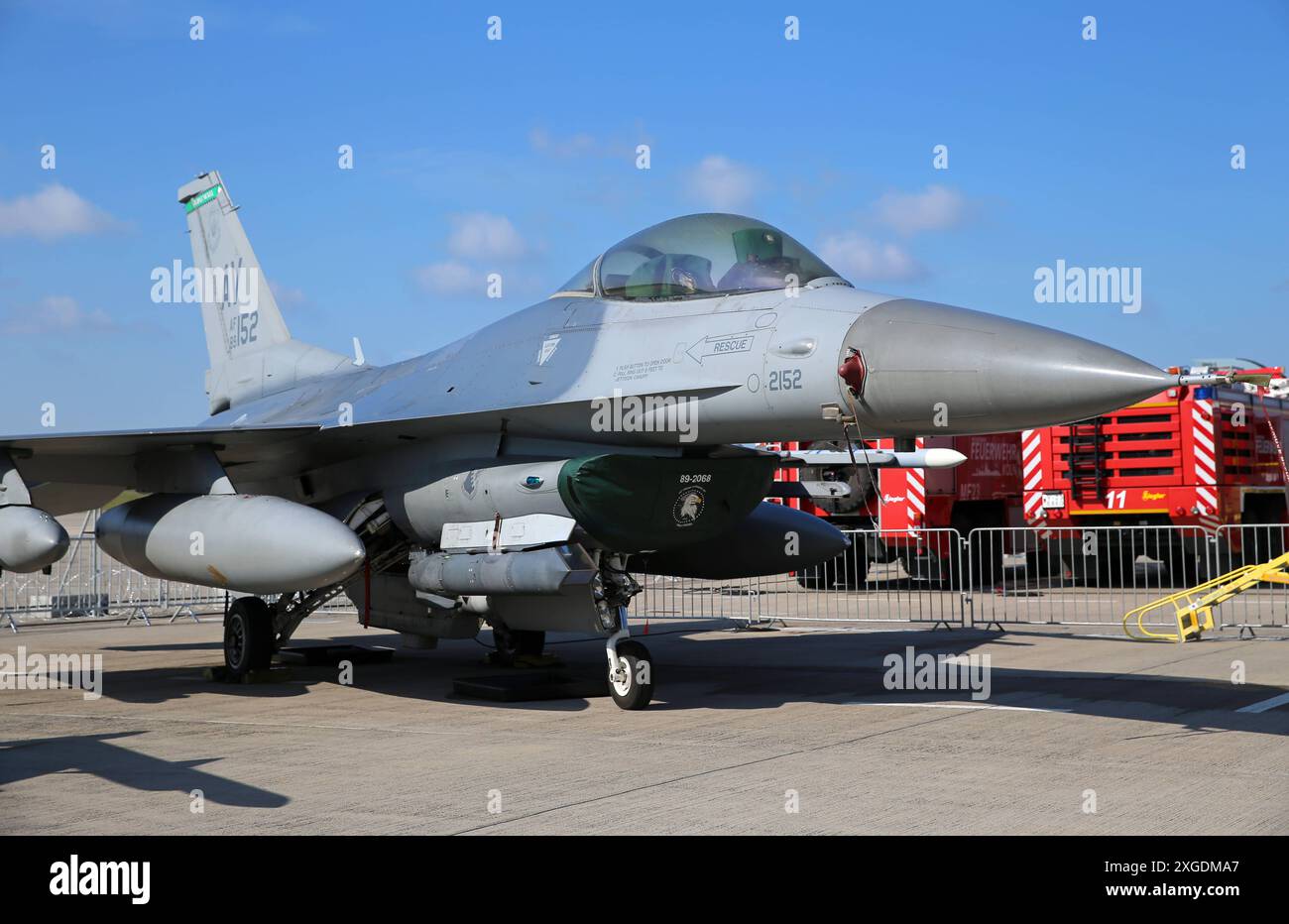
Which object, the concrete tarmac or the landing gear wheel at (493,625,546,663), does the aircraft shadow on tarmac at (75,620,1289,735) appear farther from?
the landing gear wheel at (493,625,546,663)

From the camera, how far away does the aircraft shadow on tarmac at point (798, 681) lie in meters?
8.22

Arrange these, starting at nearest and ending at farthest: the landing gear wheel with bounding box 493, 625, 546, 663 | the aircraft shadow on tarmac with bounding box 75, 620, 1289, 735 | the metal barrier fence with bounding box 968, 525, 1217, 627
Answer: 1. the aircraft shadow on tarmac with bounding box 75, 620, 1289, 735
2. the landing gear wheel with bounding box 493, 625, 546, 663
3. the metal barrier fence with bounding box 968, 525, 1217, 627

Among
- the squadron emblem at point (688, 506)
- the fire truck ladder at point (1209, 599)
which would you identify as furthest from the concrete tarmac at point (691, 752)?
the squadron emblem at point (688, 506)

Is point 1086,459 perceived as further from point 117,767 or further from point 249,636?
point 117,767

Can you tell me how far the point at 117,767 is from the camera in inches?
254

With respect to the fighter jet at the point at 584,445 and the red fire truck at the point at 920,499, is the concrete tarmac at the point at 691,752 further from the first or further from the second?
the red fire truck at the point at 920,499

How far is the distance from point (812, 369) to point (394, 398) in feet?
13.0

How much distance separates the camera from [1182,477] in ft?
58.4

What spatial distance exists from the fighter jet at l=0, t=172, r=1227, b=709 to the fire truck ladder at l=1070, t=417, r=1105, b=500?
9.13 m

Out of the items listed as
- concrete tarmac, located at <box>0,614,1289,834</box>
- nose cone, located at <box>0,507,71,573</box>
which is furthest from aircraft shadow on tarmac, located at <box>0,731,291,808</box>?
nose cone, located at <box>0,507,71,573</box>

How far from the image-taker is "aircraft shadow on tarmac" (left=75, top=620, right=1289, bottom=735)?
8219 millimetres

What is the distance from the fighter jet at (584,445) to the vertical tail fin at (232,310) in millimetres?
2209

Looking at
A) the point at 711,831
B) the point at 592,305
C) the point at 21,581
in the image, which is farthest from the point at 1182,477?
the point at 21,581
